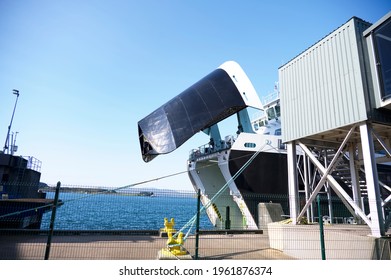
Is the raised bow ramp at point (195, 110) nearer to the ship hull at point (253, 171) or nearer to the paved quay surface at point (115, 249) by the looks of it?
the ship hull at point (253, 171)

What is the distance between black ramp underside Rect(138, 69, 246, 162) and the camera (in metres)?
12.7

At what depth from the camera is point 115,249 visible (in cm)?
735

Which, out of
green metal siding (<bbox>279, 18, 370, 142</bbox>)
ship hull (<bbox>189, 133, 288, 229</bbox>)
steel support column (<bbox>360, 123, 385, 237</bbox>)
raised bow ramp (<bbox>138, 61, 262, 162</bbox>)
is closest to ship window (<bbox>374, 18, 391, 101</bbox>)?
green metal siding (<bbox>279, 18, 370, 142</bbox>)

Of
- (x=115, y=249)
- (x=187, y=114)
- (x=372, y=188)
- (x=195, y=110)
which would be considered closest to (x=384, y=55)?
(x=372, y=188)

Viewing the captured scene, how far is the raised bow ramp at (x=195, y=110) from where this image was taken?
41.8 feet

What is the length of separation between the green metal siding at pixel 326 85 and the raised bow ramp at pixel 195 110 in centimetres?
385

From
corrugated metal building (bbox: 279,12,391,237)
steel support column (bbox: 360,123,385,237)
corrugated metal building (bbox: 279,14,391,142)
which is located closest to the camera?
steel support column (bbox: 360,123,385,237)

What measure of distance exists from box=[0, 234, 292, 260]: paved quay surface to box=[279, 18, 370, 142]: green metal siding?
14.7ft

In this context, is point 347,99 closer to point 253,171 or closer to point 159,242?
point 159,242

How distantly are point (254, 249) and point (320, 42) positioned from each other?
25.4 feet

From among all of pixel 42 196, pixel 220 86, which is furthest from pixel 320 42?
pixel 42 196

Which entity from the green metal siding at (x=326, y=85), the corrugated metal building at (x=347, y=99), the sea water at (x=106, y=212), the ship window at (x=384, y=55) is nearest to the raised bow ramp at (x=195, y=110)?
the sea water at (x=106, y=212)

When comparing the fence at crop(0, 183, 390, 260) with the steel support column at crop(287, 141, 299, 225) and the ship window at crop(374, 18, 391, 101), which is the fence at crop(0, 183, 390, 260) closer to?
the steel support column at crop(287, 141, 299, 225)
